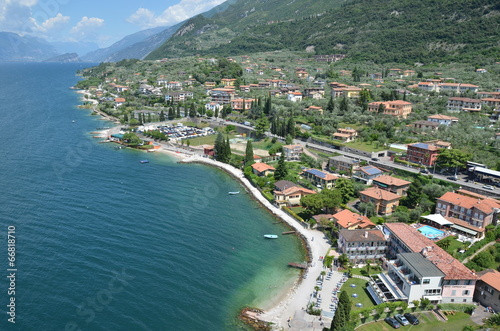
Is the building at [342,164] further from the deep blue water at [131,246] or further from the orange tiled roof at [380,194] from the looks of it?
the deep blue water at [131,246]

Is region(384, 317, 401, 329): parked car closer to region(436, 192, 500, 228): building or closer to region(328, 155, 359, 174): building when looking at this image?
region(436, 192, 500, 228): building

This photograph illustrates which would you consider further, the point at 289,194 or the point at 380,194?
the point at 289,194

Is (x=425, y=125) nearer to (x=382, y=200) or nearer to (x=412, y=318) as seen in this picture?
(x=382, y=200)

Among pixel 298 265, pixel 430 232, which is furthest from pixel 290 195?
pixel 430 232

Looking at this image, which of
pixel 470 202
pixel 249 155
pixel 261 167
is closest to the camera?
pixel 470 202

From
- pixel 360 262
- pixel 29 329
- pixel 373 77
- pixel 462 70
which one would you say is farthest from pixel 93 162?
pixel 462 70

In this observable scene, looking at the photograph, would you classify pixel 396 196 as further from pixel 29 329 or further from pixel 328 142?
pixel 29 329

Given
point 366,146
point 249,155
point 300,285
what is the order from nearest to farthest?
point 300,285, point 249,155, point 366,146
